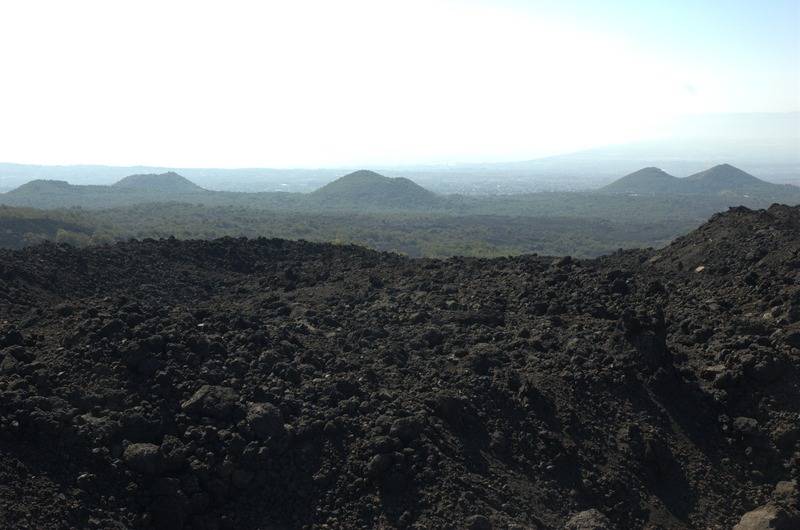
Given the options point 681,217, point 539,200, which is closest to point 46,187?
point 539,200

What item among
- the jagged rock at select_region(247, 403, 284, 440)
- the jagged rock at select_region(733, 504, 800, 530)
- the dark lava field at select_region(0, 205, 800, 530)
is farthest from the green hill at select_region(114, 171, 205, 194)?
the jagged rock at select_region(733, 504, 800, 530)

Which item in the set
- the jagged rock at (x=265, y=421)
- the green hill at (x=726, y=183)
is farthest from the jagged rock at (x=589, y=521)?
the green hill at (x=726, y=183)

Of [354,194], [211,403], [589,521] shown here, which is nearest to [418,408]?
[589,521]

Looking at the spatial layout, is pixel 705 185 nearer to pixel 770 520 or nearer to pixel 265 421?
pixel 770 520

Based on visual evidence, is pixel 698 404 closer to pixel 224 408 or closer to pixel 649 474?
pixel 649 474

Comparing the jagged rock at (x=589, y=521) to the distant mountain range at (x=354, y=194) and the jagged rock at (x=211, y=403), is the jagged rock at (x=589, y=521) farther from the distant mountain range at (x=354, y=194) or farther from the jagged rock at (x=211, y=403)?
the distant mountain range at (x=354, y=194)

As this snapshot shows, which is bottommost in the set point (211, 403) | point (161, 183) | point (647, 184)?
point (211, 403)
